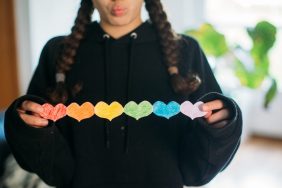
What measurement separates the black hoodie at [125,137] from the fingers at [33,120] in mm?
44

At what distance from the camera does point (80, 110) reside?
0.66 meters

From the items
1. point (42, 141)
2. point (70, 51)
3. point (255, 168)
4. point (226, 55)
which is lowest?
point (255, 168)

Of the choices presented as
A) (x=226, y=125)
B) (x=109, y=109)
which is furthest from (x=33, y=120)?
(x=226, y=125)

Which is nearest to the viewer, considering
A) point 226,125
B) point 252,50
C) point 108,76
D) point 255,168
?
point 226,125

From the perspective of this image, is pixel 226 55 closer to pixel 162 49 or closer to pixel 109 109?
pixel 162 49

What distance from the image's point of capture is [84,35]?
2.59ft

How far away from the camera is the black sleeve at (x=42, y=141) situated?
65 centimetres

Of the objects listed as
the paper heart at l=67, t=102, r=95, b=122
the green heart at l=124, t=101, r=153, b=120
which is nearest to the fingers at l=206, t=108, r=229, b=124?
the green heart at l=124, t=101, r=153, b=120

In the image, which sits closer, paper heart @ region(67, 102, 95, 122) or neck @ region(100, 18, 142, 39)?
paper heart @ region(67, 102, 95, 122)

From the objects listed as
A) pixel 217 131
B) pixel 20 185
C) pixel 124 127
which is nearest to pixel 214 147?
pixel 217 131

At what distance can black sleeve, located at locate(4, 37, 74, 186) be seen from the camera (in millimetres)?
654

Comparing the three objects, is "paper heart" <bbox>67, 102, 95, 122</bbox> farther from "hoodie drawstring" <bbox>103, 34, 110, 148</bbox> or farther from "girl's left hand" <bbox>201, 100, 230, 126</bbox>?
"girl's left hand" <bbox>201, 100, 230, 126</bbox>

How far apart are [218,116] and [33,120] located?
35 cm

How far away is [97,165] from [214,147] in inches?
9.9
